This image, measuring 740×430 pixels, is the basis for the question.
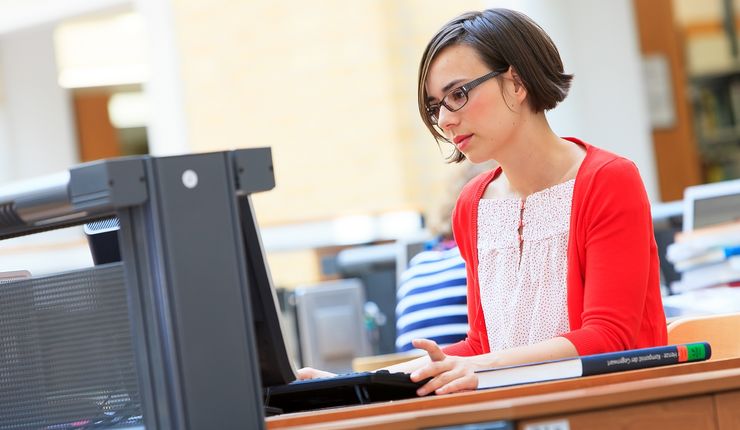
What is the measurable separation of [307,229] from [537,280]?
432 centimetres

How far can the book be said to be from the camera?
1.23 m

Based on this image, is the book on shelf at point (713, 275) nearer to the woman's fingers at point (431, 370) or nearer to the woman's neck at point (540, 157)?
the woman's neck at point (540, 157)

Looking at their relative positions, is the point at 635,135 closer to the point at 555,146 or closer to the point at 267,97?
the point at 267,97

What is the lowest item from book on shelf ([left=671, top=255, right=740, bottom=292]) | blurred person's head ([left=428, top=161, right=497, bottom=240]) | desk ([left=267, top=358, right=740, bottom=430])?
book on shelf ([left=671, top=255, right=740, bottom=292])

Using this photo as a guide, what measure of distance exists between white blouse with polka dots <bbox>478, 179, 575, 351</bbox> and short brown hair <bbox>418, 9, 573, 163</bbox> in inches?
6.6

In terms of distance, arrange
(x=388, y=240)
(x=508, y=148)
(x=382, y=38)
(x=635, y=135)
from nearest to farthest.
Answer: (x=508, y=148)
(x=388, y=240)
(x=635, y=135)
(x=382, y=38)

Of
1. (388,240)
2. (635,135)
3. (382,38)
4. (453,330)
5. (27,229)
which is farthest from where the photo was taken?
(382,38)

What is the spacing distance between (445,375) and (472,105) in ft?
1.66

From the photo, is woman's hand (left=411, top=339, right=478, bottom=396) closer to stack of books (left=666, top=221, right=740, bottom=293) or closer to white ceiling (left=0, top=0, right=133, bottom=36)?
stack of books (left=666, top=221, right=740, bottom=293)

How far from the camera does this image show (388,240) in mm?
5242

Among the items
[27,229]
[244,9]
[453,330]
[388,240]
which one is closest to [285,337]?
[27,229]

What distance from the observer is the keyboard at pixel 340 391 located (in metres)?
1.29

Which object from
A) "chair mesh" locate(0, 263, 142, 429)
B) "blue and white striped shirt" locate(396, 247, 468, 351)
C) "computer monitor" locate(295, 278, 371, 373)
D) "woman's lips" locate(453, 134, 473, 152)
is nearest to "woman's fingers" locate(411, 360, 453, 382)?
"chair mesh" locate(0, 263, 142, 429)

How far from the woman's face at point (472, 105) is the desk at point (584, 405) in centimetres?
56
